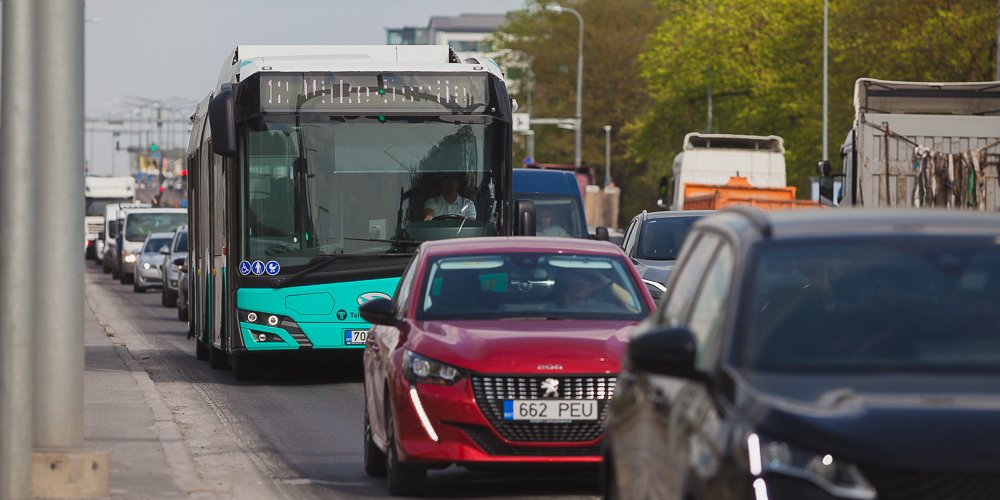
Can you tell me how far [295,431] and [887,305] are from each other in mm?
8837

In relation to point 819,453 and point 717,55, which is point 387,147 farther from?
point 717,55

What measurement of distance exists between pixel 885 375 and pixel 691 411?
1.75ft

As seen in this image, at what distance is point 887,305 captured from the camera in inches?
243

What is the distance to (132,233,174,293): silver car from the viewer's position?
4978cm

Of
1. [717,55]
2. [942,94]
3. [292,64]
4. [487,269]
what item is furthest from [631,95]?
[487,269]

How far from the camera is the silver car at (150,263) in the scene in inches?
1960

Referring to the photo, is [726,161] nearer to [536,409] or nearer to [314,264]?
[314,264]

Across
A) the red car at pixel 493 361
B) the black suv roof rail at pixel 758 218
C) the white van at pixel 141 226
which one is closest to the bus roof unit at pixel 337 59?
the red car at pixel 493 361

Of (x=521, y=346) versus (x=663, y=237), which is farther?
(x=663, y=237)

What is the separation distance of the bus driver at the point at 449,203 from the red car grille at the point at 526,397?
790 centimetres

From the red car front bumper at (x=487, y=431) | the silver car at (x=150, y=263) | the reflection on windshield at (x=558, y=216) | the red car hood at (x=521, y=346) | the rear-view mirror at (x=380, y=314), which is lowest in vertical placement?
the silver car at (x=150, y=263)

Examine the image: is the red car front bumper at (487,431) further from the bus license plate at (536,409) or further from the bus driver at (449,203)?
the bus driver at (449,203)

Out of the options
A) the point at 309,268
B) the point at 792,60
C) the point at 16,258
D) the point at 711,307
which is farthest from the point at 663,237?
the point at 792,60

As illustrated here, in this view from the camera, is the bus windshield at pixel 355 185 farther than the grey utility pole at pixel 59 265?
Yes
